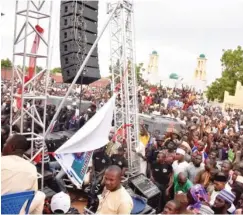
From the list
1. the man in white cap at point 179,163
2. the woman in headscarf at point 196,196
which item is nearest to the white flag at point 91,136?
the man in white cap at point 179,163

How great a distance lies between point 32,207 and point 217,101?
129ft

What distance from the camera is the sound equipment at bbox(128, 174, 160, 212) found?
6237mm

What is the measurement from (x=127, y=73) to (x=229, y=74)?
31645 millimetres

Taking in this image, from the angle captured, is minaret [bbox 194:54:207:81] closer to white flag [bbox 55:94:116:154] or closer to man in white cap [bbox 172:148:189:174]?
man in white cap [bbox 172:148:189:174]

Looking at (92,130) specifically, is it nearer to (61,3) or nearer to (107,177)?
(107,177)

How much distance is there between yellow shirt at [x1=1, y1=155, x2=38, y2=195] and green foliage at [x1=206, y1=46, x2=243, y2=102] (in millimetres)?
37241

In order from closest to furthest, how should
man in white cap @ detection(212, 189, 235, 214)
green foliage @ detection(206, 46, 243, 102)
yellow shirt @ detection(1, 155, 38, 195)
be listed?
yellow shirt @ detection(1, 155, 38, 195)
man in white cap @ detection(212, 189, 235, 214)
green foliage @ detection(206, 46, 243, 102)

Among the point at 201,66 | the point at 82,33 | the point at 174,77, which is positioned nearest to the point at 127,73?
the point at 82,33

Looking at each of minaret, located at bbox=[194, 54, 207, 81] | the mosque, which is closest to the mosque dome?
the mosque

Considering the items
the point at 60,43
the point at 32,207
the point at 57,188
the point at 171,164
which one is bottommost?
the point at 57,188

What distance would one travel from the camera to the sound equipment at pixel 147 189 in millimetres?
6237

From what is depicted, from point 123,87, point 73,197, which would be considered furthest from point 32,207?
point 123,87

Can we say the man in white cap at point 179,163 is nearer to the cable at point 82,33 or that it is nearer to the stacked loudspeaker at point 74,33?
the cable at point 82,33

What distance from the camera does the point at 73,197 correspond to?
7.70m
